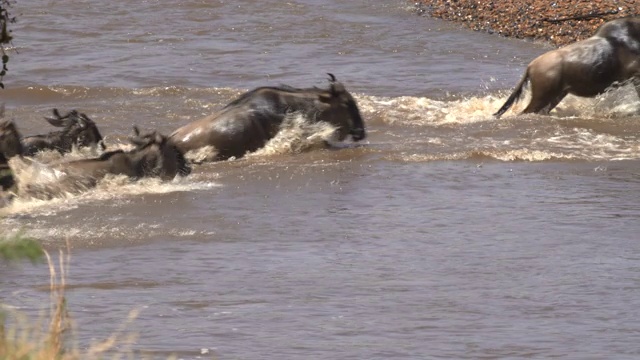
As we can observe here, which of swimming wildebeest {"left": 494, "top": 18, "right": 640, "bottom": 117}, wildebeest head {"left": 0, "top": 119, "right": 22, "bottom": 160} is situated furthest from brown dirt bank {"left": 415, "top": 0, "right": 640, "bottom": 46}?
wildebeest head {"left": 0, "top": 119, "right": 22, "bottom": 160}

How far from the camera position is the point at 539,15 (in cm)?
2039

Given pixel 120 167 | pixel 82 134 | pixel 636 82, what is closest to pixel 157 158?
pixel 120 167

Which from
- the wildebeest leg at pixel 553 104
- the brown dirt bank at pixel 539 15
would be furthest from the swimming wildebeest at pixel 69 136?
the brown dirt bank at pixel 539 15

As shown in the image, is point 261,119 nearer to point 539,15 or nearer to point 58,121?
point 58,121

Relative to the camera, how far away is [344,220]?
9266 mm

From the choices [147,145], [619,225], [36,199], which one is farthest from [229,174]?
[619,225]

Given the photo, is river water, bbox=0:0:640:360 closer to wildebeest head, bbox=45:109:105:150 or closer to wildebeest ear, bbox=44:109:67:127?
wildebeest head, bbox=45:109:105:150

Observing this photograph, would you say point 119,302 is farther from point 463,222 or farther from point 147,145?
point 147,145

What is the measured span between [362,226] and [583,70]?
5.77m

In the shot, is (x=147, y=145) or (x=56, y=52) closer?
(x=147, y=145)

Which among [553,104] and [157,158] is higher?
[157,158]

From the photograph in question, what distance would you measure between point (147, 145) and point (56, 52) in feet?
29.0

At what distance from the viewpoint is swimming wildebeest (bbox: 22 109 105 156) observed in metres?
11.6

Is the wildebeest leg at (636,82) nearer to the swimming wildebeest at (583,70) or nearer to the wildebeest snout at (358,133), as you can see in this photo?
the swimming wildebeest at (583,70)
